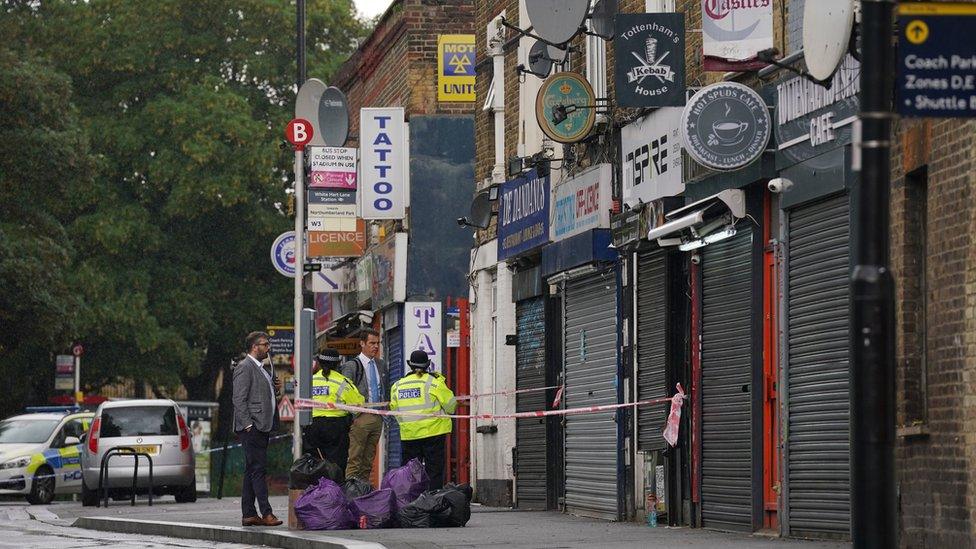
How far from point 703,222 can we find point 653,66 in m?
1.77

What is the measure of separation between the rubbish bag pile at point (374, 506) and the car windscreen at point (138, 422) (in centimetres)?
1361

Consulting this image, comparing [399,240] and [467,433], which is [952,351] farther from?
[399,240]

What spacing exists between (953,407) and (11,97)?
108ft

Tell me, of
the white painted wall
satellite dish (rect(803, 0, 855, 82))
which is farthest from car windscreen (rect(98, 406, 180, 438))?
satellite dish (rect(803, 0, 855, 82))

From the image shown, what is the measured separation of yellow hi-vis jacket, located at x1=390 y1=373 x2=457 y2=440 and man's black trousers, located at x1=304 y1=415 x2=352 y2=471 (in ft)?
3.09

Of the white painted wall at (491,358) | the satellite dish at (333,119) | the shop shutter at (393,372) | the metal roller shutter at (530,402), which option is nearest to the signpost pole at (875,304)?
the metal roller shutter at (530,402)

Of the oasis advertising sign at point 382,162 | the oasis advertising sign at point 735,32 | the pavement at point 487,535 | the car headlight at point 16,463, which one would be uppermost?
the oasis advertising sign at point 382,162

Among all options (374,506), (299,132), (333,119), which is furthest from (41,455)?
(374,506)

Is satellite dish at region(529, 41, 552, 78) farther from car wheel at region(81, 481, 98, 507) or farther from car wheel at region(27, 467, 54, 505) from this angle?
A: car wheel at region(27, 467, 54, 505)

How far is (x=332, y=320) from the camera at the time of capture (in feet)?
143

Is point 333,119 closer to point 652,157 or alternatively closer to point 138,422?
point 138,422

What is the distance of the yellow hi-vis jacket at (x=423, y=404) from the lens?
21.0 metres

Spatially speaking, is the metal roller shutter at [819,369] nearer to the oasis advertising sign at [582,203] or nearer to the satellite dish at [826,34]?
the satellite dish at [826,34]

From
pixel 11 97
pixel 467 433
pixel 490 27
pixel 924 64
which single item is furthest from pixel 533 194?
pixel 11 97
